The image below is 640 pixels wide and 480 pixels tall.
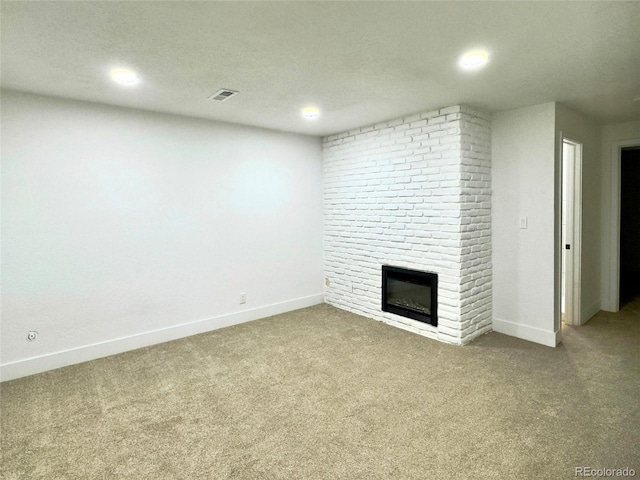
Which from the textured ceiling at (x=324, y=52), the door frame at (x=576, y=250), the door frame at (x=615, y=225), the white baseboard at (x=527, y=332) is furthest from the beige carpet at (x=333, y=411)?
the textured ceiling at (x=324, y=52)

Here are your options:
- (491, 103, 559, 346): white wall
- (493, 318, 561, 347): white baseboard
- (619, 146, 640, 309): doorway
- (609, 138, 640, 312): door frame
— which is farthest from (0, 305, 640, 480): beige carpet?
(619, 146, 640, 309): doorway

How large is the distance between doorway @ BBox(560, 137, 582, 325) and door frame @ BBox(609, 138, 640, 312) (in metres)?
0.84

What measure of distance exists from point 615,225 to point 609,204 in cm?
27

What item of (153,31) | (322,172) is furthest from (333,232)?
(153,31)

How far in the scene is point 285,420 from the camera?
2.43 meters

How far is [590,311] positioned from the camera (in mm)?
4445

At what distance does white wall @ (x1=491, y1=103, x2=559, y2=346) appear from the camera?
3555 mm

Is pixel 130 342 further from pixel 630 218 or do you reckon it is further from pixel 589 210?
pixel 630 218

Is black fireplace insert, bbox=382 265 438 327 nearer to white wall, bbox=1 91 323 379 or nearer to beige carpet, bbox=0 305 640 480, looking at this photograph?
beige carpet, bbox=0 305 640 480

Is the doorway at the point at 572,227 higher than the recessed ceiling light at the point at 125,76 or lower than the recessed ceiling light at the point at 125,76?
lower

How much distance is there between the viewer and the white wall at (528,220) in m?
3.55

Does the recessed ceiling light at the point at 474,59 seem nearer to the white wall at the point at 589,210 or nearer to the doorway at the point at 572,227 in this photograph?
the white wall at the point at 589,210

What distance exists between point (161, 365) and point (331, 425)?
70.9 inches

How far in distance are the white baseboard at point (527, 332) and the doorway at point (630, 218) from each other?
12.3 ft
